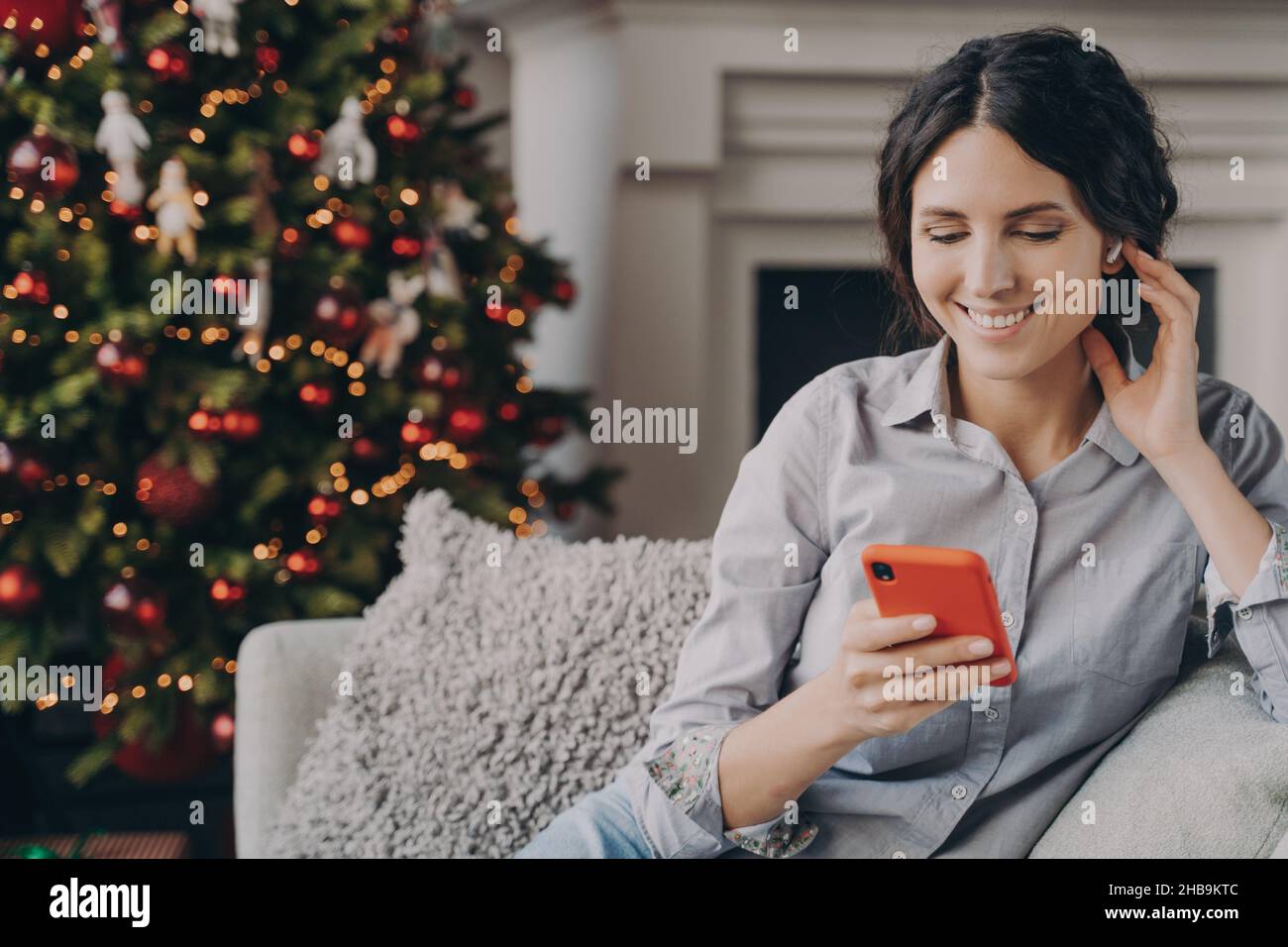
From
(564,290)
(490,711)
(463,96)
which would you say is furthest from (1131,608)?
(463,96)

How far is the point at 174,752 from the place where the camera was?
176 cm

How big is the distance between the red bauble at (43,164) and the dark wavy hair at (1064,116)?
1220mm

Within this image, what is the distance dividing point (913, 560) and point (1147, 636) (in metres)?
0.26

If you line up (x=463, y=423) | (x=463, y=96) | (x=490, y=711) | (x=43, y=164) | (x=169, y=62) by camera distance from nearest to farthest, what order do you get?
(x=490, y=711)
(x=43, y=164)
(x=169, y=62)
(x=463, y=423)
(x=463, y=96)

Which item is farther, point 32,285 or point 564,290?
point 564,290

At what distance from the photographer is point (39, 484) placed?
1.64 m

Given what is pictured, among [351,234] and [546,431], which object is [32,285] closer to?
[351,234]

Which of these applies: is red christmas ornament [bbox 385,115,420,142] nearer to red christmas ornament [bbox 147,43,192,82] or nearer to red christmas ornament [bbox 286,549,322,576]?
red christmas ornament [bbox 147,43,192,82]

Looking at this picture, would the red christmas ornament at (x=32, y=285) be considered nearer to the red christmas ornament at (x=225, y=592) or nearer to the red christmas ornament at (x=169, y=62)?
the red christmas ornament at (x=169, y=62)

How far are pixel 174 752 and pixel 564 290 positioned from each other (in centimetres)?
100

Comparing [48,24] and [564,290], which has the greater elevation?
[48,24]

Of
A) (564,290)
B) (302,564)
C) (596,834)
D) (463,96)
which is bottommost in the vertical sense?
(596,834)

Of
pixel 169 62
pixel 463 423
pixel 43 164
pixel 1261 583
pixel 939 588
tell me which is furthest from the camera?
pixel 463 423
